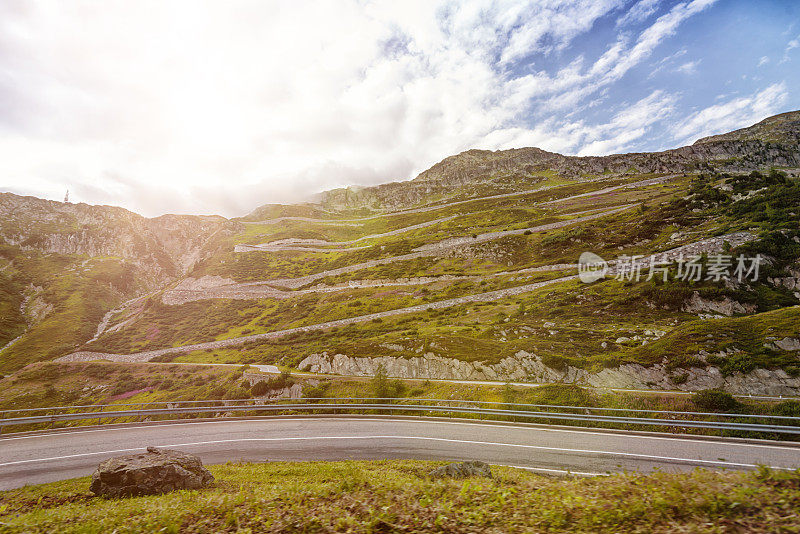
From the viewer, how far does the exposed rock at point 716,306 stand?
1371 inches

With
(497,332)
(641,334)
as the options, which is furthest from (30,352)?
A: (641,334)

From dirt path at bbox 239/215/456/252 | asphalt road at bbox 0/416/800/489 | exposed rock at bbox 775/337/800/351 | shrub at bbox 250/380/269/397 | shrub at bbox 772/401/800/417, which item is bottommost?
shrub at bbox 250/380/269/397

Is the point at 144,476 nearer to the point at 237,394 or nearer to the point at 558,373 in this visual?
the point at 237,394

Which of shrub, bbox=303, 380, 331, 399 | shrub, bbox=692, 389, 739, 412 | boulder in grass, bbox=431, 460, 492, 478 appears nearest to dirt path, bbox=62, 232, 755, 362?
shrub, bbox=303, 380, 331, 399

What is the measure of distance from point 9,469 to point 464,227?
123572mm

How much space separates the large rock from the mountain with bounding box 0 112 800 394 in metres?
26.6

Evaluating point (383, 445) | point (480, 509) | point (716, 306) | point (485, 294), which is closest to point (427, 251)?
point (485, 294)

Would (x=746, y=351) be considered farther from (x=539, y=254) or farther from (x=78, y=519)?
(x=539, y=254)

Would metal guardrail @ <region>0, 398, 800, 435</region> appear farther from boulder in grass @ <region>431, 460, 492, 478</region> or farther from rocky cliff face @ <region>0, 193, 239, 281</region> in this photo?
rocky cliff face @ <region>0, 193, 239, 281</region>

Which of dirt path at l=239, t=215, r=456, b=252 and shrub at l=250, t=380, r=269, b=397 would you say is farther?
dirt path at l=239, t=215, r=456, b=252

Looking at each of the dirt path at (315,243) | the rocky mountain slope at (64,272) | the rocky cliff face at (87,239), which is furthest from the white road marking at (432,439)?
the rocky cliff face at (87,239)

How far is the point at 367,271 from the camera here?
103m

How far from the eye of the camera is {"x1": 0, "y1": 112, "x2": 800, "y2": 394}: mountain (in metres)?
30.5

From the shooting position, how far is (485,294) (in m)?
64.7
